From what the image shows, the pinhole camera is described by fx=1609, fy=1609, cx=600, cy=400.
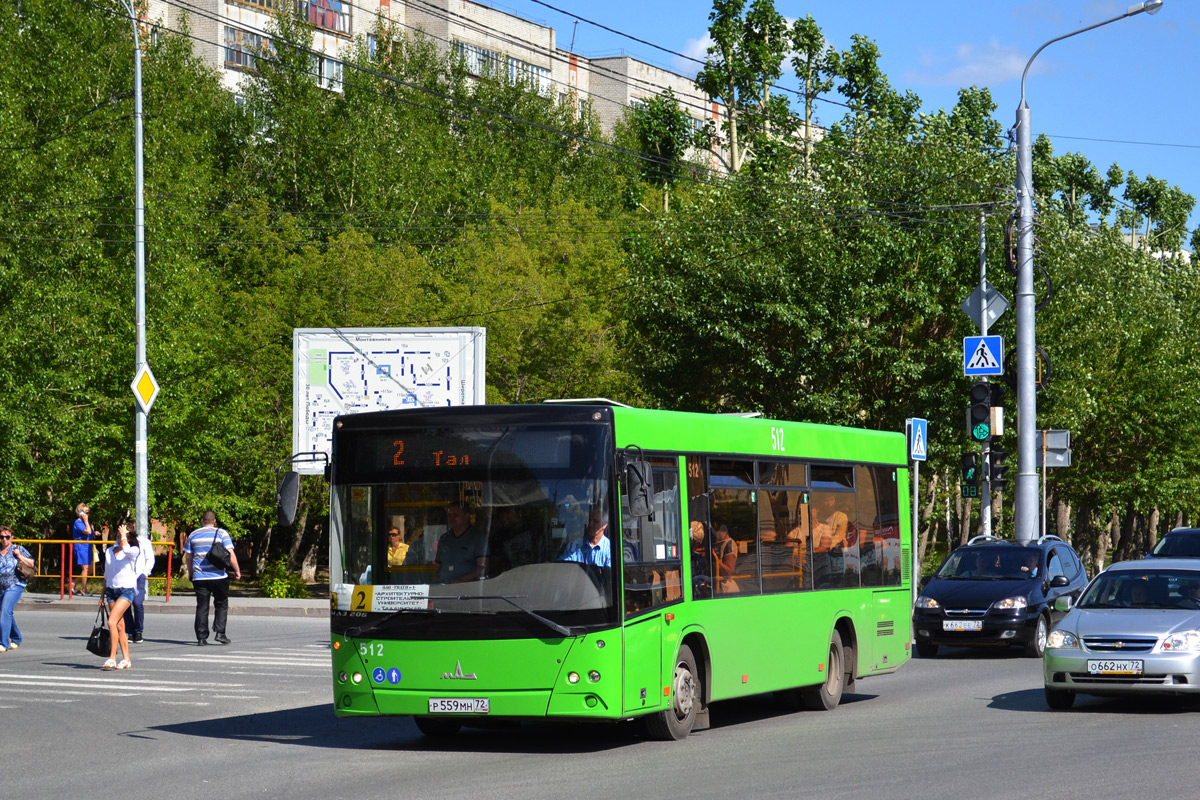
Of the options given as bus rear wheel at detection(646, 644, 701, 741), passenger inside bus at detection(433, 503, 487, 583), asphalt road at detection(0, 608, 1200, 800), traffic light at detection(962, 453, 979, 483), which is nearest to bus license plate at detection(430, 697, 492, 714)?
asphalt road at detection(0, 608, 1200, 800)

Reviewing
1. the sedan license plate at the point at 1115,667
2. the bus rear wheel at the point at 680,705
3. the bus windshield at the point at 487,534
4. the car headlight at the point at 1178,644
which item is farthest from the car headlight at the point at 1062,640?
the bus windshield at the point at 487,534

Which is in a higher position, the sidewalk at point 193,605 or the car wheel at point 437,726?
the car wheel at point 437,726

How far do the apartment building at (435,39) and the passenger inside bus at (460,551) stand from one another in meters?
44.2

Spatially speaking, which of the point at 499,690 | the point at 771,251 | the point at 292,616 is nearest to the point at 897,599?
the point at 499,690

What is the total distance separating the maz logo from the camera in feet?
38.3

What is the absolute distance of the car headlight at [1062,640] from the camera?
1457cm

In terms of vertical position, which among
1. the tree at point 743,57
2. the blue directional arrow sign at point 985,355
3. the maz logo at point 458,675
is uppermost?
the tree at point 743,57

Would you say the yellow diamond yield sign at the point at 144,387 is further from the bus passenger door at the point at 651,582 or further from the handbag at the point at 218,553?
the bus passenger door at the point at 651,582

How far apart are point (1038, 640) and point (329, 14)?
193 feet

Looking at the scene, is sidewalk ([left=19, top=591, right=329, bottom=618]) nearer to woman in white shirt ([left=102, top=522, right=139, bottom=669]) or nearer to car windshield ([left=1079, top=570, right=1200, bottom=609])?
woman in white shirt ([left=102, top=522, right=139, bottom=669])

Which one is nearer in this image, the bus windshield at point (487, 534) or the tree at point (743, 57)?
the bus windshield at point (487, 534)

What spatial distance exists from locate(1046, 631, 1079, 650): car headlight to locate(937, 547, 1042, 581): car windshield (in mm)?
7716

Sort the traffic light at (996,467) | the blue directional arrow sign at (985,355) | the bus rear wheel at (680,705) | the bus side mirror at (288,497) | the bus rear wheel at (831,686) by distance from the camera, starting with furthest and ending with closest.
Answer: the blue directional arrow sign at (985,355) < the traffic light at (996,467) < the bus rear wheel at (831,686) < the bus rear wheel at (680,705) < the bus side mirror at (288,497)

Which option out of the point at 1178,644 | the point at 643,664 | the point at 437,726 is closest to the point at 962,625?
the point at 1178,644
